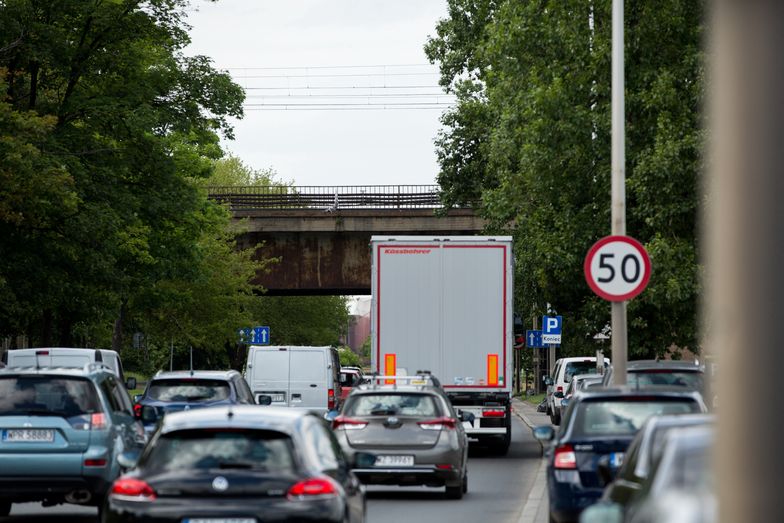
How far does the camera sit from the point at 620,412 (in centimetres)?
1322

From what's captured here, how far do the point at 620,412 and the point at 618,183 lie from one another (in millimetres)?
6047

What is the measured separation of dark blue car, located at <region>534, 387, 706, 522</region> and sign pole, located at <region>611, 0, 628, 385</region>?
14.0 ft

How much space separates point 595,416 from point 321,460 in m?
3.65

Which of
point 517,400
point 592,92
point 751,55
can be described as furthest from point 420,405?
point 517,400

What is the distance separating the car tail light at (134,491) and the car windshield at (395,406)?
8.93 metres

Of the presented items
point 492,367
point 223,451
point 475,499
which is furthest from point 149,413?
point 492,367

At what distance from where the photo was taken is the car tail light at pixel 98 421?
588 inches

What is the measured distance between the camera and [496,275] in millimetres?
25875

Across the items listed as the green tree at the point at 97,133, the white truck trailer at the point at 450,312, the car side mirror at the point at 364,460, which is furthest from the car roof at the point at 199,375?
the green tree at the point at 97,133

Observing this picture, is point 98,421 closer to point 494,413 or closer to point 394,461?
point 394,461

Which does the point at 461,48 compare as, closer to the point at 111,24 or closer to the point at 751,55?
the point at 111,24

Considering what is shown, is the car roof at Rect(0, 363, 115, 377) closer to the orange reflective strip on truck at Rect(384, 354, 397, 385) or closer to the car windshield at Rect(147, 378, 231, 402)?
the car windshield at Rect(147, 378, 231, 402)

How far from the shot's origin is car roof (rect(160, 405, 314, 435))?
9969mm

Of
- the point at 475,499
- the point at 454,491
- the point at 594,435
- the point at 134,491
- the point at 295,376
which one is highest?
the point at 295,376
